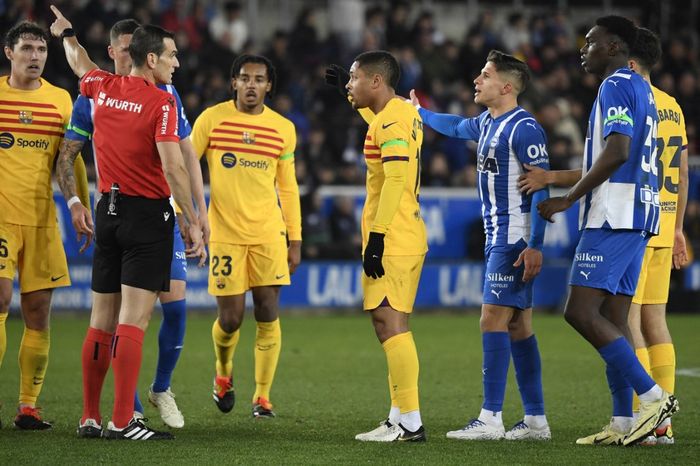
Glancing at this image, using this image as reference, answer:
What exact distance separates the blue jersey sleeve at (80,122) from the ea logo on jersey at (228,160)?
1.36 m

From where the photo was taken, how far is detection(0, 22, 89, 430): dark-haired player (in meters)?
7.41

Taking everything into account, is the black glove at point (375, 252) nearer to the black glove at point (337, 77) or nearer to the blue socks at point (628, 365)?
the blue socks at point (628, 365)

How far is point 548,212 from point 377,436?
167 centimetres

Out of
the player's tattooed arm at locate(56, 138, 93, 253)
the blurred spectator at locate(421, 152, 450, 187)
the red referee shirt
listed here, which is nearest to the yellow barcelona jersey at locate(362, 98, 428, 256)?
the red referee shirt

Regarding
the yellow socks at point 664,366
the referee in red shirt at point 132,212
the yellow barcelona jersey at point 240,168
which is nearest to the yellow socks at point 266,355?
the yellow barcelona jersey at point 240,168

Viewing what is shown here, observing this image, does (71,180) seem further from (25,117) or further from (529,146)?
(529,146)

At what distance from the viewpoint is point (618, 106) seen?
6383 millimetres

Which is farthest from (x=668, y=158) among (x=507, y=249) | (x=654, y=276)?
(x=507, y=249)

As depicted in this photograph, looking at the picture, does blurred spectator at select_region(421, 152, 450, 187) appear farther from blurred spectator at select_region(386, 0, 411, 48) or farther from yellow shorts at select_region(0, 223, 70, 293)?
yellow shorts at select_region(0, 223, 70, 293)

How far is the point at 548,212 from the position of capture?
21.6 feet

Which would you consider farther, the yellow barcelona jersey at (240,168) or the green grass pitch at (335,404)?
the yellow barcelona jersey at (240,168)

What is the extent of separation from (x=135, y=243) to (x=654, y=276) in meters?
3.24

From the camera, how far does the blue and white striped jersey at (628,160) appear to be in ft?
21.0

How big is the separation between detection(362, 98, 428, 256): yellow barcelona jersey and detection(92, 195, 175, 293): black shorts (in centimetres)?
124
